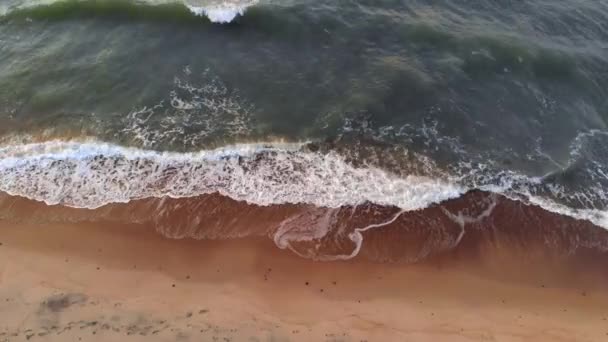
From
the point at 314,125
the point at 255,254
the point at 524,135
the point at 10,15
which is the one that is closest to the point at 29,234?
the point at 255,254

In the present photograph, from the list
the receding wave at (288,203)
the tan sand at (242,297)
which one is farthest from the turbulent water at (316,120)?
the tan sand at (242,297)

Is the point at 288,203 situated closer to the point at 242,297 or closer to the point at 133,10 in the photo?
the point at 242,297

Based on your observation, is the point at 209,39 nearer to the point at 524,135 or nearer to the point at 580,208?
the point at 524,135

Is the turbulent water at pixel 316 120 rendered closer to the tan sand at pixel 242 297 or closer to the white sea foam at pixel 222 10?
the white sea foam at pixel 222 10

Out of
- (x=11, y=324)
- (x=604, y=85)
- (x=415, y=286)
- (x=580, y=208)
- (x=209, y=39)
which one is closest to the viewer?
(x=11, y=324)

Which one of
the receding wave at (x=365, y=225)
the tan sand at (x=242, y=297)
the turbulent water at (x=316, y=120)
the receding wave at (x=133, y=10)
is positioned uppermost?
the receding wave at (x=133, y=10)

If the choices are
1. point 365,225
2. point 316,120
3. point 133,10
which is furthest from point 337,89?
point 133,10
